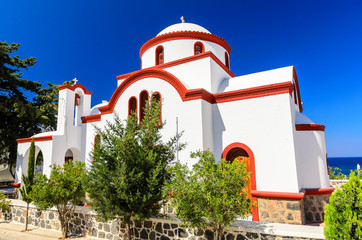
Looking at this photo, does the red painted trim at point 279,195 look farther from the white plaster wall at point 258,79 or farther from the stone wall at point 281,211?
the white plaster wall at point 258,79

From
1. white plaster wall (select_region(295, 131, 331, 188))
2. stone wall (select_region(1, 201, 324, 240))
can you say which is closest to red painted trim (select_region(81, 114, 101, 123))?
stone wall (select_region(1, 201, 324, 240))

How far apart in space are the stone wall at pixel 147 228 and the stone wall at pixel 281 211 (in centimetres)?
→ 7

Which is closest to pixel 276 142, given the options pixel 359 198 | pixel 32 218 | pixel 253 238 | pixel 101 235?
pixel 253 238

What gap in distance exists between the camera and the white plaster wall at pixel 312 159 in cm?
859

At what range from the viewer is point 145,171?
6.12m

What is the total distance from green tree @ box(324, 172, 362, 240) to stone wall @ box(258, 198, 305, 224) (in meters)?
3.45

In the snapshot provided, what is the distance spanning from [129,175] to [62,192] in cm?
328

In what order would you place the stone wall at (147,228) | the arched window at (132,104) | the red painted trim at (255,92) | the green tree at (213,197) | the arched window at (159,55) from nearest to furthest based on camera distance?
the green tree at (213,197)
the stone wall at (147,228)
the red painted trim at (255,92)
the arched window at (132,104)
the arched window at (159,55)

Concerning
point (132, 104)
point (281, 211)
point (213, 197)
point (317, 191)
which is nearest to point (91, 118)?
point (132, 104)

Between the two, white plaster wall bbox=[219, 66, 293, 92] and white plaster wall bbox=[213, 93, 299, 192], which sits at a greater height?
white plaster wall bbox=[219, 66, 293, 92]

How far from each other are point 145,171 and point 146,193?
1.85ft

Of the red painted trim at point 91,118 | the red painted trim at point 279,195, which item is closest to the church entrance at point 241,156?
the red painted trim at point 279,195

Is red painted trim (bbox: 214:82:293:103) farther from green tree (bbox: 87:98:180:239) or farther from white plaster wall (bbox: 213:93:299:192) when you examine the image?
green tree (bbox: 87:98:180:239)

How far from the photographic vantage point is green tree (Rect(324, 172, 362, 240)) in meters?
3.73
